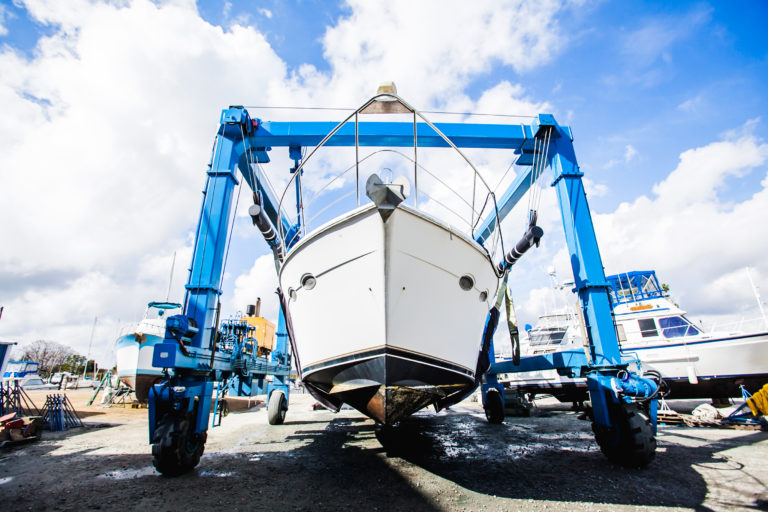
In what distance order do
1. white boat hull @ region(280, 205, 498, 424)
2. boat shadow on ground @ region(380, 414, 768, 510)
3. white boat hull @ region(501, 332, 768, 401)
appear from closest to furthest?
boat shadow on ground @ region(380, 414, 768, 510) → white boat hull @ region(280, 205, 498, 424) → white boat hull @ region(501, 332, 768, 401)

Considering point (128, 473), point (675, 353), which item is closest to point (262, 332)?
point (128, 473)

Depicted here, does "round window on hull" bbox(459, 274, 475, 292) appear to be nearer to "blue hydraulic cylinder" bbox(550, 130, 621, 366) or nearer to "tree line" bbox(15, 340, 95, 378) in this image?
"blue hydraulic cylinder" bbox(550, 130, 621, 366)

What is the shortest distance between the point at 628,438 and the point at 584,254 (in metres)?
2.75

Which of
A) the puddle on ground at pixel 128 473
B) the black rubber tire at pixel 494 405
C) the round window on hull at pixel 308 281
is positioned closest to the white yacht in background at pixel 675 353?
the black rubber tire at pixel 494 405

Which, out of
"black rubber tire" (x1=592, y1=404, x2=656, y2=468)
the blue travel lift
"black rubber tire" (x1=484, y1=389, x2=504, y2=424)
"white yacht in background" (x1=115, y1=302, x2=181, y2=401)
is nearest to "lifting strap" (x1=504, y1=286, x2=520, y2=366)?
the blue travel lift

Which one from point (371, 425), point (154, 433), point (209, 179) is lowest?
point (371, 425)

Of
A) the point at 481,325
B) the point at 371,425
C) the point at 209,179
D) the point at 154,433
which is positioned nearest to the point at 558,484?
the point at 481,325

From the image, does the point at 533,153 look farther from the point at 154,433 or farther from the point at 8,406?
the point at 8,406

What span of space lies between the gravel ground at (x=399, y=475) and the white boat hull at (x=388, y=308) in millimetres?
912

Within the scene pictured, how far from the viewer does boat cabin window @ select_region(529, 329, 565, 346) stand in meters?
14.9

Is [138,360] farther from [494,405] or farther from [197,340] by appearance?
[494,405]

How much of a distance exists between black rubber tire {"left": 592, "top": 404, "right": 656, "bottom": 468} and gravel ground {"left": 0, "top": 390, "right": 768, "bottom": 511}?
15 centimetres

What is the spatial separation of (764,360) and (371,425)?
970cm

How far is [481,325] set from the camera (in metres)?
4.43
